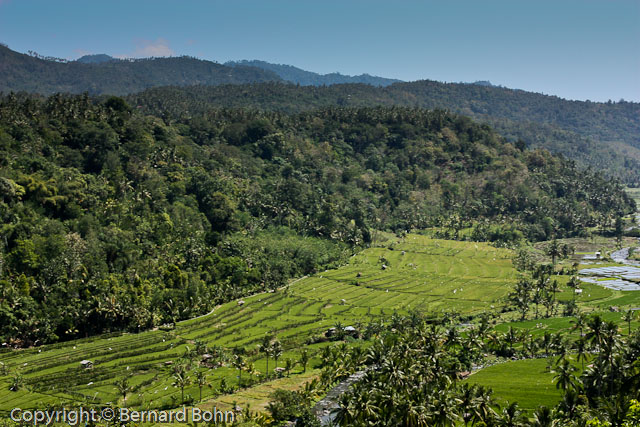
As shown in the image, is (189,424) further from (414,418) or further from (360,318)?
(360,318)

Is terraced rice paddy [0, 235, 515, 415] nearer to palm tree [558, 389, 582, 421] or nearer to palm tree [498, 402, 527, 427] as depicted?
palm tree [498, 402, 527, 427]

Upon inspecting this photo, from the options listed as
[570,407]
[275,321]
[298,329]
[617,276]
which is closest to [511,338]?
[570,407]

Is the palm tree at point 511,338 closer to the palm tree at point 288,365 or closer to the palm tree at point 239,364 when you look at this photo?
the palm tree at point 288,365

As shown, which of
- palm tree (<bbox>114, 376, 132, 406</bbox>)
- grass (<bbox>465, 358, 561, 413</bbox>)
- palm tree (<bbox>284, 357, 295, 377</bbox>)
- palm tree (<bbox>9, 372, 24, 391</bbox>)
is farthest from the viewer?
palm tree (<bbox>284, 357, 295, 377</bbox>)

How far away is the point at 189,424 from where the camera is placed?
6150 cm

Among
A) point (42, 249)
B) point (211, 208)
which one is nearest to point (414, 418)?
point (42, 249)

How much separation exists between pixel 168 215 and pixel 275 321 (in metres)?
39.6

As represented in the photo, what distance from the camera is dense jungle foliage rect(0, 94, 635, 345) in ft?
314

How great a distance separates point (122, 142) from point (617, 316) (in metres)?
119

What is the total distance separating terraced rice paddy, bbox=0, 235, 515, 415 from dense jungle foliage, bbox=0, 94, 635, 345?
6.20 meters

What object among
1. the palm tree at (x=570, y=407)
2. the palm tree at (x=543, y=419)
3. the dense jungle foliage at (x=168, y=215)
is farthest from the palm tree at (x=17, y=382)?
the palm tree at (x=570, y=407)

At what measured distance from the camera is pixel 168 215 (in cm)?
12369

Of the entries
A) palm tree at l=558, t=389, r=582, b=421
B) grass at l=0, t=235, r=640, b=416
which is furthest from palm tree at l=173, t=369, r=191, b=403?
palm tree at l=558, t=389, r=582, b=421

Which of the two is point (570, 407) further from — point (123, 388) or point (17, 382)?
point (17, 382)
